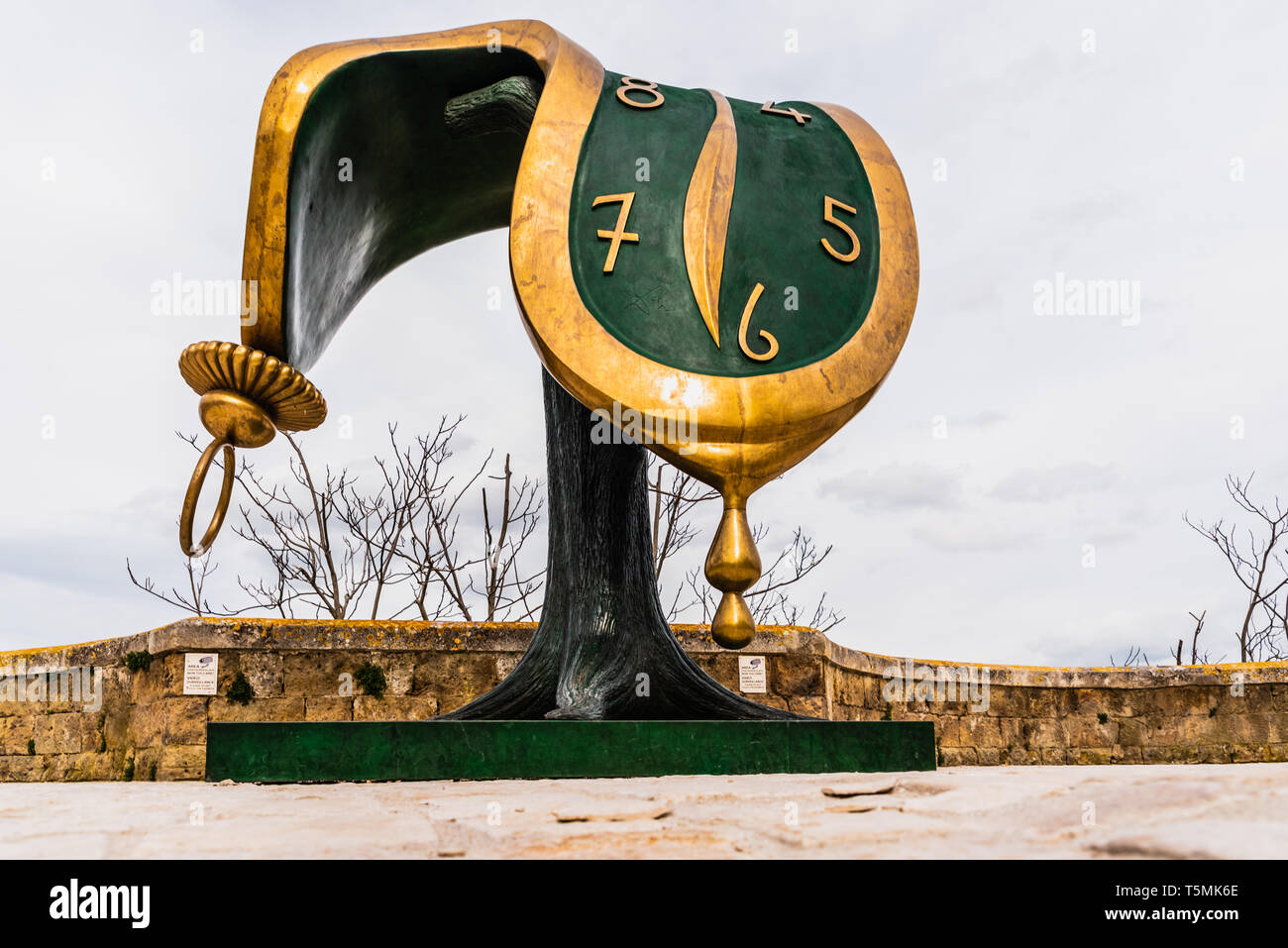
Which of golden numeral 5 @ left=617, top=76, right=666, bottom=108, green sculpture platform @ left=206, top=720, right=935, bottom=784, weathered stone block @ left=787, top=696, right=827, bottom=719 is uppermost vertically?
golden numeral 5 @ left=617, top=76, right=666, bottom=108

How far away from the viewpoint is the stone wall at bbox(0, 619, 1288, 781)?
225 inches

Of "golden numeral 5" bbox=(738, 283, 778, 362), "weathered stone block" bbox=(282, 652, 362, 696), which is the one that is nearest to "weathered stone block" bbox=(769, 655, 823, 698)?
"weathered stone block" bbox=(282, 652, 362, 696)

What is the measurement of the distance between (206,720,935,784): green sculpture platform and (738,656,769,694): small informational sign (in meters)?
4.04

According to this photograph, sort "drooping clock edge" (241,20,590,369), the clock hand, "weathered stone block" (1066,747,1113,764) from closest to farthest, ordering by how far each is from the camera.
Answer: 1. the clock hand
2. "drooping clock edge" (241,20,590,369)
3. "weathered stone block" (1066,747,1113,764)

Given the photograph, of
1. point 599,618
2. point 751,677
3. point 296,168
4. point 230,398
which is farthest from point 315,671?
point 296,168

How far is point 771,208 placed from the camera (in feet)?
7.39

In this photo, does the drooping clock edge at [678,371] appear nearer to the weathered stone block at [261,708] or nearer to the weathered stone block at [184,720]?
the weathered stone block at [261,708]

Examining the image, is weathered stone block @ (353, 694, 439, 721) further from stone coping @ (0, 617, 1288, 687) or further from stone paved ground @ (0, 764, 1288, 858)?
stone paved ground @ (0, 764, 1288, 858)

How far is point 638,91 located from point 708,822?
186 centimetres

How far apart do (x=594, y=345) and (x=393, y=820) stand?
113 centimetres

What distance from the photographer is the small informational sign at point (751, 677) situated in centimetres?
598

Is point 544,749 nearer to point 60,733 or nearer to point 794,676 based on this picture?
point 794,676

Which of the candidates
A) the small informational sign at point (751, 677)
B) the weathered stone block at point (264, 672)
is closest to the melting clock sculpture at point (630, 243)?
the small informational sign at point (751, 677)

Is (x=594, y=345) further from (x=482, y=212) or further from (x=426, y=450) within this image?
(x=426, y=450)
